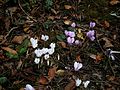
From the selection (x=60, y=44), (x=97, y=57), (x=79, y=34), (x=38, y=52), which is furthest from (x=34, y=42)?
(x=97, y=57)

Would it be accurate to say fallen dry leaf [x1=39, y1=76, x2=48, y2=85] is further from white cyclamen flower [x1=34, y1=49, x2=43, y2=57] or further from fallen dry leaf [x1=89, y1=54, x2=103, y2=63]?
fallen dry leaf [x1=89, y1=54, x2=103, y2=63]

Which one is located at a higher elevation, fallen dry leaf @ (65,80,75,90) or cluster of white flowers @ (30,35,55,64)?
cluster of white flowers @ (30,35,55,64)

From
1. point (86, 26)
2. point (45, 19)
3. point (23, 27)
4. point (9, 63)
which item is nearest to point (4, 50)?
point (9, 63)

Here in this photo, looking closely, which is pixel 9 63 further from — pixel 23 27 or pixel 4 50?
pixel 23 27

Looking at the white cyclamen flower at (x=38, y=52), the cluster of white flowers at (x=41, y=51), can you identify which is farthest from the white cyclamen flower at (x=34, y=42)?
the white cyclamen flower at (x=38, y=52)

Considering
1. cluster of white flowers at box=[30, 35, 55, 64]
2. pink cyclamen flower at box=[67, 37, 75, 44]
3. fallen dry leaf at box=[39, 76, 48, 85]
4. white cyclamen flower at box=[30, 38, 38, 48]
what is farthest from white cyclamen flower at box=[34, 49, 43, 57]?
pink cyclamen flower at box=[67, 37, 75, 44]

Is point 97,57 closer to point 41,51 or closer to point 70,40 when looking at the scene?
point 70,40

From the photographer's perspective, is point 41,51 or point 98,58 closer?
point 41,51

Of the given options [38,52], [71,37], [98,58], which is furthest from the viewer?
[71,37]
